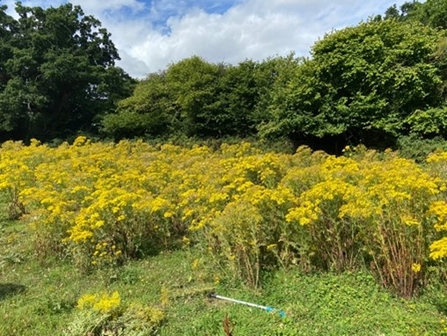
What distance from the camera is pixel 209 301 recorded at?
3.04 m

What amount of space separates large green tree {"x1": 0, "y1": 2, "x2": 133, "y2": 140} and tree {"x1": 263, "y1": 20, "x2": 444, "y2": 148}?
35.1 ft

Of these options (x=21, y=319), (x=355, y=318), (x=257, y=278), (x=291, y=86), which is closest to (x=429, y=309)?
(x=355, y=318)

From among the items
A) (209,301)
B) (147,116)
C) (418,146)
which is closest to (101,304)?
(209,301)

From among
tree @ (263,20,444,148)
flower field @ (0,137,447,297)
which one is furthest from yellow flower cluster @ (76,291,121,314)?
tree @ (263,20,444,148)

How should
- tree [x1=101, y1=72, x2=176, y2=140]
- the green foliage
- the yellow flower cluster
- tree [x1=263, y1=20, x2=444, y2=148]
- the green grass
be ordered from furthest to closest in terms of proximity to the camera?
tree [x1=101, y1=72, x2=176, y2=140], tree [x1=263, y1=20, x2=444, y2=148], the green foliage, the yellow flower cluster, the green grass

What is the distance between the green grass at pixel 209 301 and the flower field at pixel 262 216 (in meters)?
0.15

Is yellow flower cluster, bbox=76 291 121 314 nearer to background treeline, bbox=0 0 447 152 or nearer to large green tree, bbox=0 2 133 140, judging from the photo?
background treeline, bbox=0 0 447 152

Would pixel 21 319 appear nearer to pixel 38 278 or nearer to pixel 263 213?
pixel 38 278

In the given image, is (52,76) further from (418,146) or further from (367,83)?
(418,146)

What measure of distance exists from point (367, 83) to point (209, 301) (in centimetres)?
816

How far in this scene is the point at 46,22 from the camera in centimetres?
1744

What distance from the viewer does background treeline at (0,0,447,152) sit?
931 cm

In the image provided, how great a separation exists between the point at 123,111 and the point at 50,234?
486 inches

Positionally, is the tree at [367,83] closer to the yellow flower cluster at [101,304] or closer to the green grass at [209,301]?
the green grass at [209,301]
